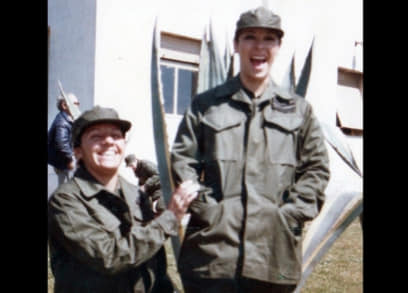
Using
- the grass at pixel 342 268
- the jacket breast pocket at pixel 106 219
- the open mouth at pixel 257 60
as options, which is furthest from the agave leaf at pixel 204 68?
the grass at pixel 342 268

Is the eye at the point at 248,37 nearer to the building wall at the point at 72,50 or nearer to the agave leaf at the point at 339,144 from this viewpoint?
the agave leaf at the point at 339,144

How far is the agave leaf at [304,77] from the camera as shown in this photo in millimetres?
2208

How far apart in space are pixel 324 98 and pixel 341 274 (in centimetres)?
83

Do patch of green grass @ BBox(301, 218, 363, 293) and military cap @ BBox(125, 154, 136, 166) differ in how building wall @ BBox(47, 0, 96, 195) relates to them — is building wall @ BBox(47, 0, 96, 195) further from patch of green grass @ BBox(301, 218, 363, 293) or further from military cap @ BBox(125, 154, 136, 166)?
patch of green grass @ BBox(301, 218, 363, 293)

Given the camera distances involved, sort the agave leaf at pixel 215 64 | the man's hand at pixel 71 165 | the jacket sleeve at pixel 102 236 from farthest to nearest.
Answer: the agave leaf at pixel 215 64 → the man's hand at pixel 71 165 → the jacket sleeve at pixel 102 236

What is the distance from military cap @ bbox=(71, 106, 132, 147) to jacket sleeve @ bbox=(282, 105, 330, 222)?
66 cm

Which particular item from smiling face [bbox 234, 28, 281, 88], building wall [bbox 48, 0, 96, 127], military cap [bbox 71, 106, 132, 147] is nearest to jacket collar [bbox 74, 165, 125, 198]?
military cap [bbox 71, 106, 132, 147]

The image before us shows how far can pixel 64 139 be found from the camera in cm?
210

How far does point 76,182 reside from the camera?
188 cm

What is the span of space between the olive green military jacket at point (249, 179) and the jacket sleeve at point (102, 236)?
5.9 inches

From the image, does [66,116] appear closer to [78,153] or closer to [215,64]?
[78,153]
